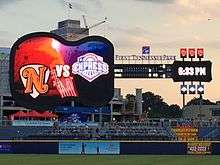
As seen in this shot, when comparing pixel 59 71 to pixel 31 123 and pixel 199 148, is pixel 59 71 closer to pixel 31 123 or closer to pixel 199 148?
pixel 31 123

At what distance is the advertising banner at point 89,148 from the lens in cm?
4788

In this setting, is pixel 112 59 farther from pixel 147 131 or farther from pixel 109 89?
pixel 147 131

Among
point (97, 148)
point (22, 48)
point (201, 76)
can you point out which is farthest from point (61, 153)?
point (201, 76)

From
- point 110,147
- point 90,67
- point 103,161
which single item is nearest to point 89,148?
point 110,147

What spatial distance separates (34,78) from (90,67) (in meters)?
5.45

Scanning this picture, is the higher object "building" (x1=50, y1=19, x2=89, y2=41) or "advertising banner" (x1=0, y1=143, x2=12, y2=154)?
"building" (x1=50, y1=19, x2=89, y2=41)

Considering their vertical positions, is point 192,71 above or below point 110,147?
above

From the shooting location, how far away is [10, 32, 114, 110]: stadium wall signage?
2197 inches

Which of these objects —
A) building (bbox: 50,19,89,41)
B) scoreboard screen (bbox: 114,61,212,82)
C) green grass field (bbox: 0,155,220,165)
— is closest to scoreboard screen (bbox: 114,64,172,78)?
scoreboard screen (bbox: 114,61,212,82)

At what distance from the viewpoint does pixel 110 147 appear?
159ft

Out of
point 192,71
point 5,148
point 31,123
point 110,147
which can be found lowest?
point 5,148

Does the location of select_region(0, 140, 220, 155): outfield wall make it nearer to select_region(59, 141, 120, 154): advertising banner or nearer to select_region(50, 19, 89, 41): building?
select_region(59, 141, 120, 154): advertising banner

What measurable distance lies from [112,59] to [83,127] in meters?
9.09

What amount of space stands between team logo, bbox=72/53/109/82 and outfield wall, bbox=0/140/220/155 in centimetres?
947
